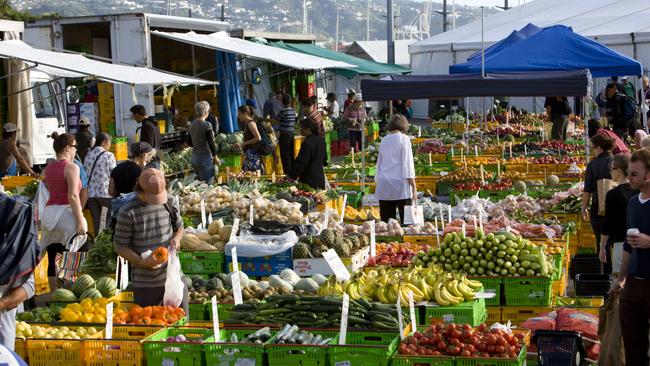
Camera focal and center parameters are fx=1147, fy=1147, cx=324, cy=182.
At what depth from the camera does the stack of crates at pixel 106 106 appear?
22266mm

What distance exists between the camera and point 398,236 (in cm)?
1156

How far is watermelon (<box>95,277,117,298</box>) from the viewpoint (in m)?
9.72

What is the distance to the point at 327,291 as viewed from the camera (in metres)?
8.77

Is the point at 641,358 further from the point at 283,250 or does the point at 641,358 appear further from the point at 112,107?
the point at 112,107

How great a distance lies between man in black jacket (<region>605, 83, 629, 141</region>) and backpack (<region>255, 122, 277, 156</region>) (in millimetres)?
6141

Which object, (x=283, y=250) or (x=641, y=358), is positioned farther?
(x=283, y=250)

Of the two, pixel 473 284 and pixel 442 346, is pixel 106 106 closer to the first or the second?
pixel 473 284

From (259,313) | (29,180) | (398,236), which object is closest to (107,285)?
(259,313)

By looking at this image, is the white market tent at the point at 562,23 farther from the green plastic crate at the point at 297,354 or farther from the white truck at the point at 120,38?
the green plastic crate at the point at 297,354

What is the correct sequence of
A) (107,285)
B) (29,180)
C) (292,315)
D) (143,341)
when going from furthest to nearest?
1. (29,180)
2. (107,285)
3. (292,315)
4. (143,341)

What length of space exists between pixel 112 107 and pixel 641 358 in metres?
16.4

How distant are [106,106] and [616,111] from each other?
9.71 m

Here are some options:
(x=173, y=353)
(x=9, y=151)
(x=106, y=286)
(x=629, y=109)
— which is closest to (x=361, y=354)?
(x=173, y=353)

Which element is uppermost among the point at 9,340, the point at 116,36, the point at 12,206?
the point at 116,36
